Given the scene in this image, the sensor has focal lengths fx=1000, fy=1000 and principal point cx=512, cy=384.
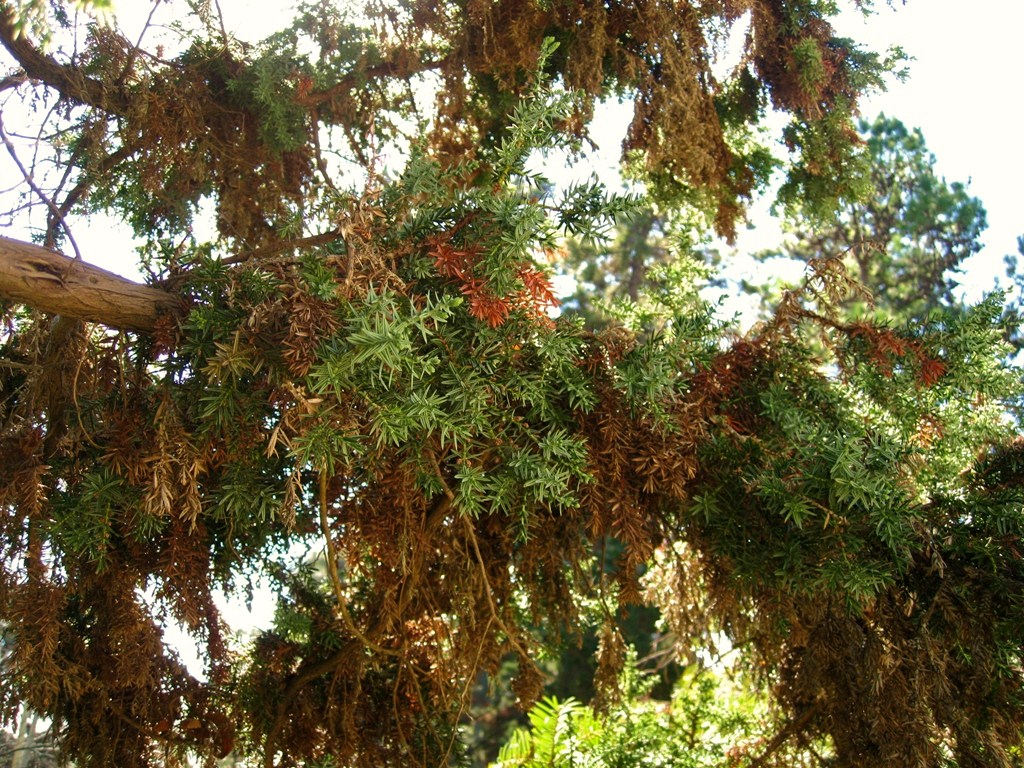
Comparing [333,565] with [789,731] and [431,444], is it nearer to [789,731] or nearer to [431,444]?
[431,444]

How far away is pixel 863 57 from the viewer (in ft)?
14.6

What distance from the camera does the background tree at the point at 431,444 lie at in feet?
8.70

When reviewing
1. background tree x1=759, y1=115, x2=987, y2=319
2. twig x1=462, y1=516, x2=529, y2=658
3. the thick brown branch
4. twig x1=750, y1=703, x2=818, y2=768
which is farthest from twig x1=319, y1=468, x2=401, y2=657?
background tree x1=759, y1=115, x2=987, y2=319

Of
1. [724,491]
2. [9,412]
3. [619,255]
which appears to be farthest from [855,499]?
[619,255]

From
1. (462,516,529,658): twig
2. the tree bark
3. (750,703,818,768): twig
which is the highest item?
the tree bark

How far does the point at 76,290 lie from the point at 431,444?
1.04 m

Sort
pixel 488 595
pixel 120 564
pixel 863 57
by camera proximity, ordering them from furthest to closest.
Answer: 1. pixel 863 57
2. pixel 488 595
3. pixel 120 564

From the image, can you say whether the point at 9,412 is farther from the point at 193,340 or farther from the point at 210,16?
the point at 210,16

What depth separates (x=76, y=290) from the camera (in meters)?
2.65

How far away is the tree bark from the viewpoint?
8.42ft

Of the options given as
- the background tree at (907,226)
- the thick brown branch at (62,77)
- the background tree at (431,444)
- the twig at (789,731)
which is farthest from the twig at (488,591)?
the background tree at (907,226)

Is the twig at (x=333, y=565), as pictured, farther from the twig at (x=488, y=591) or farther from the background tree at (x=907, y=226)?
the background tree at (x=907, y=226)

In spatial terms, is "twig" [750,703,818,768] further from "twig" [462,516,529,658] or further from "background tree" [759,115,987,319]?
"background tree" [759,115,987,319]

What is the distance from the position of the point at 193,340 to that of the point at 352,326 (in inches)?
22.9
